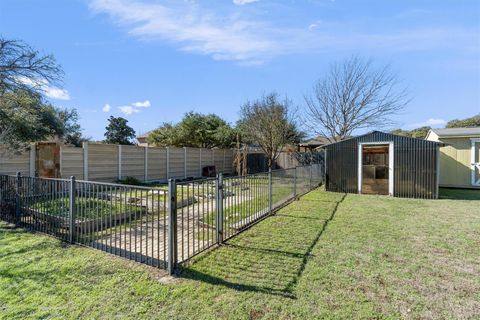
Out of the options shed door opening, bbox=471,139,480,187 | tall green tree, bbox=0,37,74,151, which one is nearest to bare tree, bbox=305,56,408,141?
shed door opening, bbox=471,139,480,187

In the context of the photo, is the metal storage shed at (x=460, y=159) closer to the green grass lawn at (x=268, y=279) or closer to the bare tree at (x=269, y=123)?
the bare tree at (x=269, y=123)

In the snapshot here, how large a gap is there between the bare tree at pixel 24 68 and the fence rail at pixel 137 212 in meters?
4.46

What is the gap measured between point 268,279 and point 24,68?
9889mm

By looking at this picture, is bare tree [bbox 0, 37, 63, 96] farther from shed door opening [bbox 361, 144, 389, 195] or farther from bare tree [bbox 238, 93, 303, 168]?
bare tree [bbox 238, 93, 303, 168]

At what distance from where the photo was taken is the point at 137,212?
4738 millimetres

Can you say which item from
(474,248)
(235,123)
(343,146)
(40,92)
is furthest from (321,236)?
(235,123)

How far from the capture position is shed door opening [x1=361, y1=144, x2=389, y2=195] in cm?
1047

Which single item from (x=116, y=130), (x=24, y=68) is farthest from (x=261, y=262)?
(x=116, y=130)

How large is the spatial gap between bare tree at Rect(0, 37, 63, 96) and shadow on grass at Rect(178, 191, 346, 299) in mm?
8735

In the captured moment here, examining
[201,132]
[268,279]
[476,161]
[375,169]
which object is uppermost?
[201,132]

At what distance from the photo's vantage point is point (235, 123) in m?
22.0

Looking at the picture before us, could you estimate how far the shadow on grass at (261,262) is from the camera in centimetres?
299

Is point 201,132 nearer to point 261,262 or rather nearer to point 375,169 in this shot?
point 375,169

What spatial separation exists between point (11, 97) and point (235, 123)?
1504 centimetres
